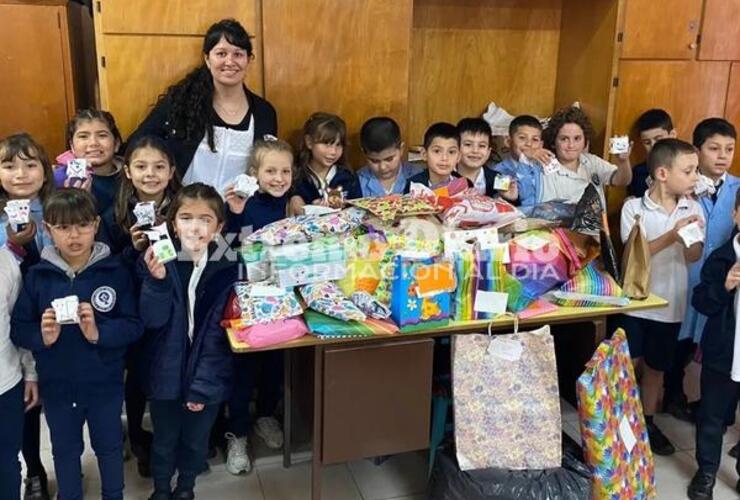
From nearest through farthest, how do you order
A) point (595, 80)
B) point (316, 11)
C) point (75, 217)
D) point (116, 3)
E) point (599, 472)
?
point (75, 217) < point (599, 472) < point (116, 3) < point (316, 11) < point (595, 80)

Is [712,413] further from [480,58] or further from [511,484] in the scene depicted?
[480,58]

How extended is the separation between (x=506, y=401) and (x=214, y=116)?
1539mm

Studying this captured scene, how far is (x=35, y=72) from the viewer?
124 inches

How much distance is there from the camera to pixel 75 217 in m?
2.19

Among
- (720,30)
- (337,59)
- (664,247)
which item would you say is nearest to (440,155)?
(337,59)

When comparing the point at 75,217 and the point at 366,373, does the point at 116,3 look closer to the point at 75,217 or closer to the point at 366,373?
the point at 75,217

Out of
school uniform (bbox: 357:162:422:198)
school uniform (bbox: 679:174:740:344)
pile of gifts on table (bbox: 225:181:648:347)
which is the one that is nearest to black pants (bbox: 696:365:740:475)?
school uniform (bbox: 679:174:740:344)

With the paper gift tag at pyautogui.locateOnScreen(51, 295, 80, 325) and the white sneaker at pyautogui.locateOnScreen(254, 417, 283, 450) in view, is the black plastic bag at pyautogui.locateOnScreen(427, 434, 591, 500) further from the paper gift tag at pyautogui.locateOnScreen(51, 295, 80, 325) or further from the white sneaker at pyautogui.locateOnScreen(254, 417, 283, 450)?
the paper gift tag at pyautogui.locateOnScreen(51, 295, 80, 325)

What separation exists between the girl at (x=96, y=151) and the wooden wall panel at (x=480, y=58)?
1.62 metres

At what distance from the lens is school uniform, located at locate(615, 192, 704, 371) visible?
2.94 meters

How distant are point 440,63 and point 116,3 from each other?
64.5 inches

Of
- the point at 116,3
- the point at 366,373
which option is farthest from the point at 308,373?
the point at 116,3

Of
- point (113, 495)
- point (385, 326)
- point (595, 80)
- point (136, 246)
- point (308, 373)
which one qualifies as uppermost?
point (595, 80)

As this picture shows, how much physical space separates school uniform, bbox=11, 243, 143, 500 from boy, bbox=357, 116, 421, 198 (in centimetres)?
114
